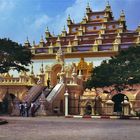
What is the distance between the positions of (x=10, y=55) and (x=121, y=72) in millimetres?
12390

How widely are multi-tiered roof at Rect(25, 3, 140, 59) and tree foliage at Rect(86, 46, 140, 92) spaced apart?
72.4 feet

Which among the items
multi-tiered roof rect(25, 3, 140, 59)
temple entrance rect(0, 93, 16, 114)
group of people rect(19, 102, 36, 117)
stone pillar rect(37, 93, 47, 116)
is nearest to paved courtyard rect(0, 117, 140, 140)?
group of people rect(19, 102, 36, 117)

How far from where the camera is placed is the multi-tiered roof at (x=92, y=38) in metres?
62.5

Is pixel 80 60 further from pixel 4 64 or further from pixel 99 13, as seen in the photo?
pixel 4 64

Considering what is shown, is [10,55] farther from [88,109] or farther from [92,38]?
[92,38]

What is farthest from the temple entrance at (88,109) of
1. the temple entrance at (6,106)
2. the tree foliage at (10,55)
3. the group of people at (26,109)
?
the temple entrance at (6,106)

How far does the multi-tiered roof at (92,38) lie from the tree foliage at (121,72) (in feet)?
→ 72.4

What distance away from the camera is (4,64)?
140 ft

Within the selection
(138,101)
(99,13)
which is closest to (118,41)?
(99,13)

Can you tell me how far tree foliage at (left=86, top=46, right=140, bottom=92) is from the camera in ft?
118

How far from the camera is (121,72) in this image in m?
36.7

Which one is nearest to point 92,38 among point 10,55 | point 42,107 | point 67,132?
point 10,55

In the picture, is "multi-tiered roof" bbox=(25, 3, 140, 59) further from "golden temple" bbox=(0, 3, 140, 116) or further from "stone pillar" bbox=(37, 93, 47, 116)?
"stone pillar" bbox=(37, 93, 47, 116)

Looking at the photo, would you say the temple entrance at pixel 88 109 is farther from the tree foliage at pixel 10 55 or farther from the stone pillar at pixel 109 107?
the tree foliage at pixel 10 55
